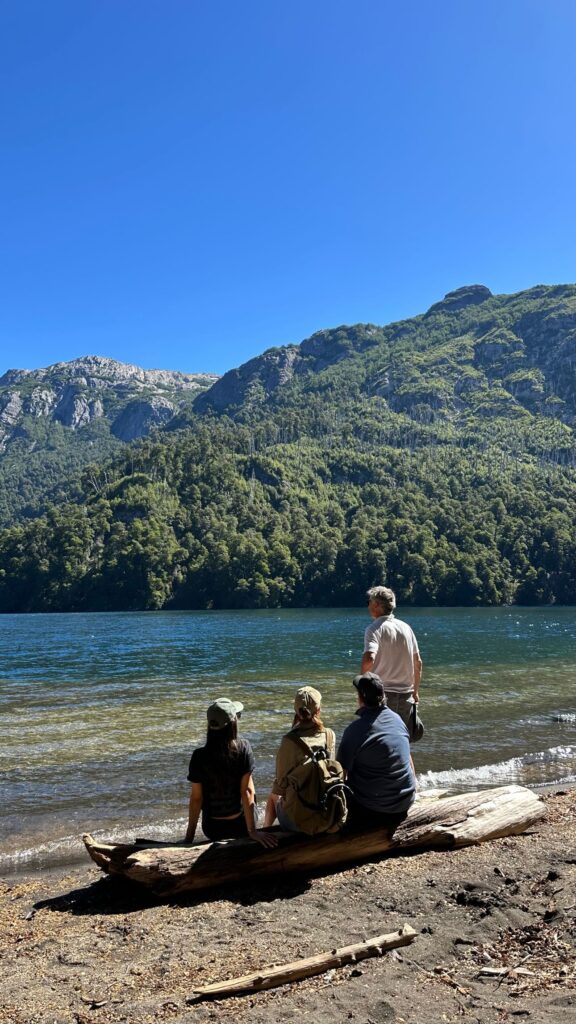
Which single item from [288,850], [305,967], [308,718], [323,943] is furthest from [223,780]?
[305,967]

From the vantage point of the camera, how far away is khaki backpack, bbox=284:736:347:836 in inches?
271

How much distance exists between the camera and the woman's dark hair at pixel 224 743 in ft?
23.5

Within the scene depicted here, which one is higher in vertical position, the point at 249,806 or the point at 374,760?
the point at 374,760

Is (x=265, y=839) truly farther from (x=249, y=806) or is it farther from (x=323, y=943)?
(x=323, y=943)

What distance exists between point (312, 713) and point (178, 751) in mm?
9647

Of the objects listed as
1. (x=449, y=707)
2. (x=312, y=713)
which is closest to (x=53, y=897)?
(x=312, y=713)

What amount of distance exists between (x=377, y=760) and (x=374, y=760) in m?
0.03

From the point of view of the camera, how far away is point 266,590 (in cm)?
12825

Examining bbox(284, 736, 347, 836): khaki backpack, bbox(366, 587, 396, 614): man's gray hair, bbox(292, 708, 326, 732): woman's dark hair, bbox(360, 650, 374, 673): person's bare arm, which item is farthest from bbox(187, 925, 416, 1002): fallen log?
bbox(366, 587, 396, 614): man's gray hair

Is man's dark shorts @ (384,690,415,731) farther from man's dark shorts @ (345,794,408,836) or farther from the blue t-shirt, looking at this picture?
man's dark shorts @ (345,794,408,836)

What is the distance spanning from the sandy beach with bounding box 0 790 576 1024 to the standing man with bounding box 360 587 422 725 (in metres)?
1.91

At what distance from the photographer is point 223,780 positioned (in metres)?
7.36

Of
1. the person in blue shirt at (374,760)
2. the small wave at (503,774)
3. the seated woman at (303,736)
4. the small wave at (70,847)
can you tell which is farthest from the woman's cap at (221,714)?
the small wave at (503,774)

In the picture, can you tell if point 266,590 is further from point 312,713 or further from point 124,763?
point 312,713
